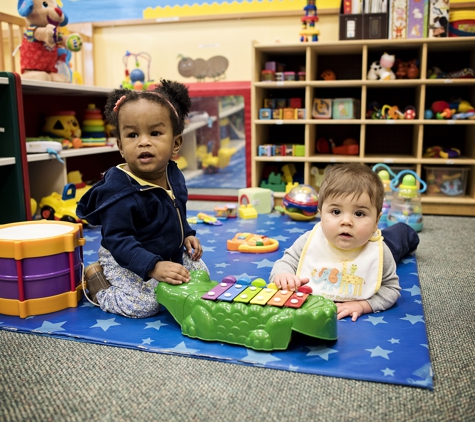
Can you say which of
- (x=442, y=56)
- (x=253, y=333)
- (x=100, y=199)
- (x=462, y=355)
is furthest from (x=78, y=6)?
(x=462, y=355)

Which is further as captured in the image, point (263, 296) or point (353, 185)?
point (353, 185)

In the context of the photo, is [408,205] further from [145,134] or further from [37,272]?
[37,272]

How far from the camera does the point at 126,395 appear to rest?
1.06m

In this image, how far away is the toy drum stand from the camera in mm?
A: 1466

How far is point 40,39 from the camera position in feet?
9.24

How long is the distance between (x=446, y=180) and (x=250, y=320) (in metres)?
2.35

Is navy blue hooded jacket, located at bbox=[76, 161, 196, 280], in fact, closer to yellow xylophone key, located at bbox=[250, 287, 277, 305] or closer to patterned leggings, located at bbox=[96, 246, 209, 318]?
patterned leggings, located at bbox=[96, 246, 209, 318]

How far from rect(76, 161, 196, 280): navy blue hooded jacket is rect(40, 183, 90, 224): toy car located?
45.7 inches

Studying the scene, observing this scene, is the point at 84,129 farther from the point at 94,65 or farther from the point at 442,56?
the point at 442,56

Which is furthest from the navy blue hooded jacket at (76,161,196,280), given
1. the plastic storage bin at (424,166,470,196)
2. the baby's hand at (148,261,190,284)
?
the plastic storage bin at (424,166,470,196)

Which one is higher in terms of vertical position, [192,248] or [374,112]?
[374,112]

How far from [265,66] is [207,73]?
1.79ft

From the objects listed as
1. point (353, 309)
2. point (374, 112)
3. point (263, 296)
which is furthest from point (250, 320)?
point (374, 112)

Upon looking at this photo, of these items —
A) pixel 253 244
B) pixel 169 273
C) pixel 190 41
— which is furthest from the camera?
pixel 190 41
